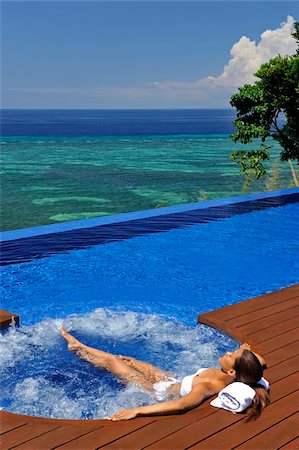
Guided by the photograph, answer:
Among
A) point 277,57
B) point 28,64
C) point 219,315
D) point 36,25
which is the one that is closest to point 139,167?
point 277,57

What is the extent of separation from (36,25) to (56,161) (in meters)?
36.3

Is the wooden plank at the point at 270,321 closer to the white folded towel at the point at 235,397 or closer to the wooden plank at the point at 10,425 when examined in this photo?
the white folded towel at the point at 235,397

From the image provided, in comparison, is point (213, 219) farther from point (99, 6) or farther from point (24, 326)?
point (99, 6)

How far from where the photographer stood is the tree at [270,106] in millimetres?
12820

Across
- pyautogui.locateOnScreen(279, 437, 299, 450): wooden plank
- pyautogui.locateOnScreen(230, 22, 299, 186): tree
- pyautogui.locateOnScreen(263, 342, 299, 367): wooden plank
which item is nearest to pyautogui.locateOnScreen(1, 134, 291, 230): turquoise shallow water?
pyautogui.locateOnScreen(230, 22, 299, 186): tree

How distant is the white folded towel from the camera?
3676 mm

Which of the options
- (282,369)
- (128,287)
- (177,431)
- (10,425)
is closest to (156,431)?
(177,431)

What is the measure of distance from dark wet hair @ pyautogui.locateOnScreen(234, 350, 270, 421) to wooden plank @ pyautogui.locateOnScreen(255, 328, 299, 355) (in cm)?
90

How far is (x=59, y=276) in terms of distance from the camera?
781 centimetres

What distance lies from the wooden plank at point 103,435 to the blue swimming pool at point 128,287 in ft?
2.87

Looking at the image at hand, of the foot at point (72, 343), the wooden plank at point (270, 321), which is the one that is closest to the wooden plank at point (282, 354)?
the wooden plank at point (270, 321)

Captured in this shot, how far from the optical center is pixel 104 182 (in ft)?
87.3

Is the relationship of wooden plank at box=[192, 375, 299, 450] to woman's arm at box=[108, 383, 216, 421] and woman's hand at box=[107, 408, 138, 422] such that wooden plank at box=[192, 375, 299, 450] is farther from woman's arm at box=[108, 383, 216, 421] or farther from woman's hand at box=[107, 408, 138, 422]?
woman's hand at box=[107, 408, 138, 422]

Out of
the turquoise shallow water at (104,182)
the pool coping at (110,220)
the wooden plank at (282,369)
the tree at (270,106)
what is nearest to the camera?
the wooden plank at (282,369)
